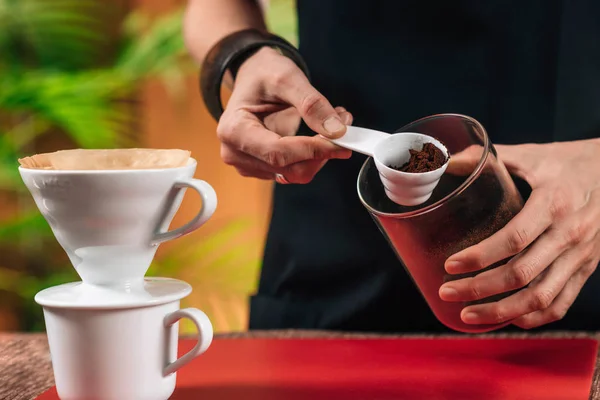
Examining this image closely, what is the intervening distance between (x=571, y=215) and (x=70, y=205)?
47 cm

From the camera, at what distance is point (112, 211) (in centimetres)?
56

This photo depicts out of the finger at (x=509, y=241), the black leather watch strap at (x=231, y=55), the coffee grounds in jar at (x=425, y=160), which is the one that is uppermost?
the black leather watch strap at (x=231, y=55)

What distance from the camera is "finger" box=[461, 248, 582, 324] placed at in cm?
67

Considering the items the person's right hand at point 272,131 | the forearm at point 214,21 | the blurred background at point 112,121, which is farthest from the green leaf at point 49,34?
the person's right hand at point 272,131

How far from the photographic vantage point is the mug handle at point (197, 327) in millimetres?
608

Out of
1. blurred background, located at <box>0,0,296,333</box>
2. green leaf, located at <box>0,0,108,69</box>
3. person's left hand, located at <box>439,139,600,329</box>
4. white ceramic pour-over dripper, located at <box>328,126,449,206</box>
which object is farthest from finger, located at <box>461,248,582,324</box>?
green leaf, located at <box>0,0,108,69</box>

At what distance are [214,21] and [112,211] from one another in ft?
1.82

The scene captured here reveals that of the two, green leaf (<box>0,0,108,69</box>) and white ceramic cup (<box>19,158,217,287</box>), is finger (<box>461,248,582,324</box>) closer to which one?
white ceramic cup (<box>19,158,217,287</box>)

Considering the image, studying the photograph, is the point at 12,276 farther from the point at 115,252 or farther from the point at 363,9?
the point at 115,252

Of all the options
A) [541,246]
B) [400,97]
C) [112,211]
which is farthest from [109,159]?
[400,97]

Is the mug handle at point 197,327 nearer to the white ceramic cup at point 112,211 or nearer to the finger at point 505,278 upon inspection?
the white ceramic cup at point 112,211

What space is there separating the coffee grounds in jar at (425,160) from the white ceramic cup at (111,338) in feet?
0.72

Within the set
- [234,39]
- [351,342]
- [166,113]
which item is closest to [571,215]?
[351,342]

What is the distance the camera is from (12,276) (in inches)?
88.7
